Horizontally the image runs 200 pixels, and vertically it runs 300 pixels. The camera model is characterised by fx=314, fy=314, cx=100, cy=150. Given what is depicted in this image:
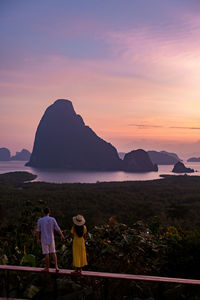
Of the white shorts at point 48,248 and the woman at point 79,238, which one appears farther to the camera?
the white shorts at point 48,248

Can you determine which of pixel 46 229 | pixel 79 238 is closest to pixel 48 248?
pixel 46 229

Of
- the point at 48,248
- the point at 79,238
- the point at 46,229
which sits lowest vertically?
the point at 48,248

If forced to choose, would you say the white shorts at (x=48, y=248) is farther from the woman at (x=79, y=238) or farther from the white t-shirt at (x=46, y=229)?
the woman at (x=79, y=238)

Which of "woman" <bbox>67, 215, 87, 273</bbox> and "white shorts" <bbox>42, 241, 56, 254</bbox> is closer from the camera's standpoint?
"woman" <bbox>67, 215, 87, 273</bbox>

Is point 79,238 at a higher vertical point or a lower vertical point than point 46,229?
lower

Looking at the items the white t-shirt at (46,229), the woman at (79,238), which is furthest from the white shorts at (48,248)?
the woman at (79,238)

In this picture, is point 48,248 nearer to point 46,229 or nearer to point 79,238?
point 46,229

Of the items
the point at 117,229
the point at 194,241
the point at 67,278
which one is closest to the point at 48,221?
the point at 67,278

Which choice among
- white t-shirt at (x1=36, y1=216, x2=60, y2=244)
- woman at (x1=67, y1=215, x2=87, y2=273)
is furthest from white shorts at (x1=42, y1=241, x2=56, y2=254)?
woman at (x1=67, y1=215, x2=87, y2=273)

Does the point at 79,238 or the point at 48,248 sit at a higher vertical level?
the point at 79,238

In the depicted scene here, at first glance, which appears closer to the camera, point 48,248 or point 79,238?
point 79,238

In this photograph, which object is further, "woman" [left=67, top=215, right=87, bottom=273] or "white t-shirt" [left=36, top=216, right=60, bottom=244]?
"white t-shirt" [left=36, top=216, right=60, bottom=244]

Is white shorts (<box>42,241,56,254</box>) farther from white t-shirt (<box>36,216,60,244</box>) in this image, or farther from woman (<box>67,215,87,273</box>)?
woman (<box>67,215,87,273</box>)

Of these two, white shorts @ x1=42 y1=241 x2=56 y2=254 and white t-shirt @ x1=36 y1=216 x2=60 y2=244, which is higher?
white t-shirt @ x1=36 y1=216 x2=60 y2=244
